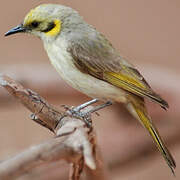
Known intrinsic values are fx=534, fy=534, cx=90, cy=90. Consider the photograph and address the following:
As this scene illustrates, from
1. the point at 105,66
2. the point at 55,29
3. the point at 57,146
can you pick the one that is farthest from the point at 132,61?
the point at 57,146

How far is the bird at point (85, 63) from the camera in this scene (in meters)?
3.29

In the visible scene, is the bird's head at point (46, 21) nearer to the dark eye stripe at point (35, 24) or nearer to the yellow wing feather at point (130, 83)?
the dark eye stripe at point (35, 24)

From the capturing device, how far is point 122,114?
465cm

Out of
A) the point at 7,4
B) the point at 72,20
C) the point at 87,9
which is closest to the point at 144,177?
the point at 87,9

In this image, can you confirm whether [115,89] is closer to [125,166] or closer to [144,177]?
[125,166]

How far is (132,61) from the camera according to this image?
642 centimetres

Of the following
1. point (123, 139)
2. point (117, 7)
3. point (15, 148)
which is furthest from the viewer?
point (117, 7)

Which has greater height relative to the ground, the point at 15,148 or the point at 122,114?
the point at 122,114

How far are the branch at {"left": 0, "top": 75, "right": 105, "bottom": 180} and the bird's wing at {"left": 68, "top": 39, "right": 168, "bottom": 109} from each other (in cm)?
40

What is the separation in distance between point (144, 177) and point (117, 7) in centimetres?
231

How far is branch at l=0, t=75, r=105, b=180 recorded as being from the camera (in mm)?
2021

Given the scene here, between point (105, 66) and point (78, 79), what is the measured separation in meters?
0.22

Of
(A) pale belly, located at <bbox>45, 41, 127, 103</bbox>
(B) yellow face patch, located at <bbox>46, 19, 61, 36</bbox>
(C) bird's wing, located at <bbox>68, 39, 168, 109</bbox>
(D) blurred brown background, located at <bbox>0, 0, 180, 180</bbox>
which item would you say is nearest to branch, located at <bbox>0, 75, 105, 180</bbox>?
(A) pale belly, located at <bbox>45, 41, 127, 103</bbox>

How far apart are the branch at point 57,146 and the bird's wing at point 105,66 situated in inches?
15.8
